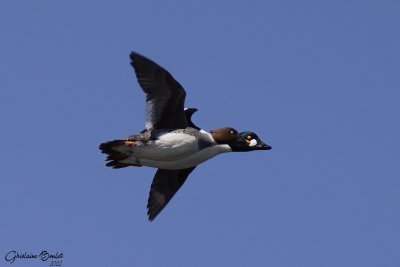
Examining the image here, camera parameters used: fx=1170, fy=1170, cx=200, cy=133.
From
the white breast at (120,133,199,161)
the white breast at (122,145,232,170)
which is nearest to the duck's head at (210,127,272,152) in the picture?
the white breast at (122,145,232,170)

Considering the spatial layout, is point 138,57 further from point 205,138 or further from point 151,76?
point 205,138

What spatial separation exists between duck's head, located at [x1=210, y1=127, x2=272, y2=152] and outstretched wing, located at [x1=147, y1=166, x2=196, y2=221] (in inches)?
53.3

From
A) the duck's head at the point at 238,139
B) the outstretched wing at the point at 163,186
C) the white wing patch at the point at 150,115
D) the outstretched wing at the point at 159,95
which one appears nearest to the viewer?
the outstretched wing at the point at 159,95

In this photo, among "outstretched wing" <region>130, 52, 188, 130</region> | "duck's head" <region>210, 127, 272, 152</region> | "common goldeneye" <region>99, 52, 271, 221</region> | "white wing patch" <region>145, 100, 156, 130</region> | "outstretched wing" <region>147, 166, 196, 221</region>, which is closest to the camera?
"outstretched wing" <region>130, 52, 188, 130</region>

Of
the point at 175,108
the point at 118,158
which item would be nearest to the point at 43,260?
the point at 118,158

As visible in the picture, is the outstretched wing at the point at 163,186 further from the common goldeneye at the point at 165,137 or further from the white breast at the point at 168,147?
the white breast at the point at 168,147

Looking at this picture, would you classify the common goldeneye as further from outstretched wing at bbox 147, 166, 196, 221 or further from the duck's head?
outstretched wing at bbox 147, 166, 196, 221

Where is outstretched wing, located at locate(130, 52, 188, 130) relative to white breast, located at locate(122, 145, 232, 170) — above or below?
above

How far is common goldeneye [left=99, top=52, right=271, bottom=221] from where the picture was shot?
2358 centimetres

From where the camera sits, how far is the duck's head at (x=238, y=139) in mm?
24438

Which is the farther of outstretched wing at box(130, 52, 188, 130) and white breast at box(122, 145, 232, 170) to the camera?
white breast at box(122, 145, 232, 170)

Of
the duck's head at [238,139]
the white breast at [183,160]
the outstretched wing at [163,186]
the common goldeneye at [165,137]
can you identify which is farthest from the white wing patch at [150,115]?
the outstretched wing at [163,186]

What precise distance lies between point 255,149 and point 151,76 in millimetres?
3030

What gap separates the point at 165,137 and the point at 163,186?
2.08m
